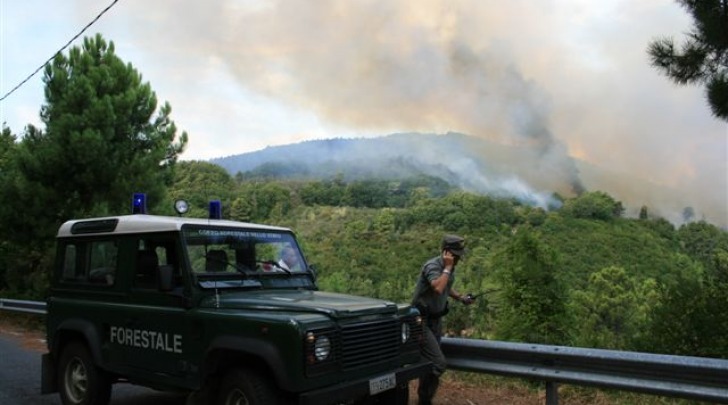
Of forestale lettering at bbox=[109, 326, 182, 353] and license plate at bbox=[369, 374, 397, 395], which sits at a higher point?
forestale lettering at bbox=[109, 326, 182, 353]

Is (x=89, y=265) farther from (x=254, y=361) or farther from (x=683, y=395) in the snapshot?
(x=683, y=395)

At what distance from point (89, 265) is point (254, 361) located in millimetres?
2450

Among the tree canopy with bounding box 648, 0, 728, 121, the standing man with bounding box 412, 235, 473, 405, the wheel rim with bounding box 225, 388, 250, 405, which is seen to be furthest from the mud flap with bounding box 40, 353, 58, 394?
the tree canopy with bounding box 648, 0, 728, 121

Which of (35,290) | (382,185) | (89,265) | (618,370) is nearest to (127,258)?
(89,265)

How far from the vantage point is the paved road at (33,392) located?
6.10m

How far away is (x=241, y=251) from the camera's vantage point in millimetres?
5316

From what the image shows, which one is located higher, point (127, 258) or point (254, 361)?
point (127, 258)

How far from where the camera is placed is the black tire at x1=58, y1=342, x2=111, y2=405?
541 cm

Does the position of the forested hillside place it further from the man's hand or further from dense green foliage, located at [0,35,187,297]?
the man's hand

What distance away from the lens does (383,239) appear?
9338 centimetres

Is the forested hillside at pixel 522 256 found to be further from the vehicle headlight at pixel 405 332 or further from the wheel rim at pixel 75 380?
the wheel rim at pixel 75 380

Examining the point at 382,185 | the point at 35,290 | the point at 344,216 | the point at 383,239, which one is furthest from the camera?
the point at 382,185

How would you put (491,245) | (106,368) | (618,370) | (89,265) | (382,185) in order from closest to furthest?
Answer: (618,370)
(106,368)
(89,265)
(491,245)
(382,185)

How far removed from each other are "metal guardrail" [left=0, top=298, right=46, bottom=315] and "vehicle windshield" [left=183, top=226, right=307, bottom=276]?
8.29m
